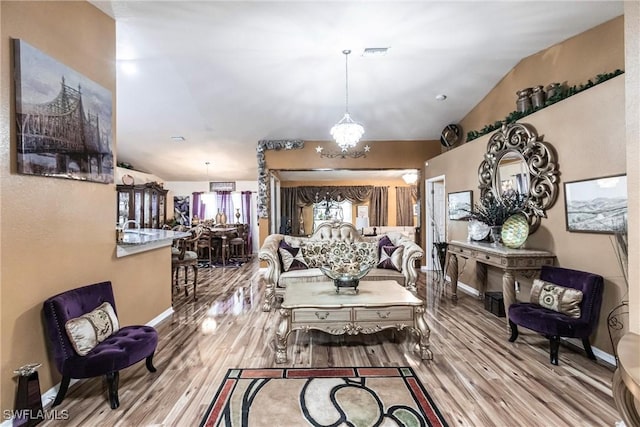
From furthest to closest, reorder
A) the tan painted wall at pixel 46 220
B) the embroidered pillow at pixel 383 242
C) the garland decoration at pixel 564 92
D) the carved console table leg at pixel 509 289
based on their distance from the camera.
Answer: the embroidered pillow at pixel 383 242 → the carved console table leg at pixel 509 289 → the garland decoration at pixel 564 92 → the tan painted wall at pixel 46 220

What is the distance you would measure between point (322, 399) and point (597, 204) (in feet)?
9.55

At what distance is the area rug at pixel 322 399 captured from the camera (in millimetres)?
1930

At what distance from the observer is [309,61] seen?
4.18 meters

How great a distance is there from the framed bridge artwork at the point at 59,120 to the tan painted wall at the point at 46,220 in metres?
0.05

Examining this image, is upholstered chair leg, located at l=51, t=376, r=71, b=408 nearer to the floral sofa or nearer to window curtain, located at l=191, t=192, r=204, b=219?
the floral sofa

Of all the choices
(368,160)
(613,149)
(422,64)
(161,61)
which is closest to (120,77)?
(161,61)

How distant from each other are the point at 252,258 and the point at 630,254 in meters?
8.13

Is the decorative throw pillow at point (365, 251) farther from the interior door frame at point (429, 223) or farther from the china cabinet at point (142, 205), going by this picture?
the china cabinet at point (142, 205)

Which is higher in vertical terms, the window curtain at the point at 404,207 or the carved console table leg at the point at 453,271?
the window curtain at the point at 404,207

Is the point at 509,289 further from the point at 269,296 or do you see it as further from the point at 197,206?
the point at 197,206

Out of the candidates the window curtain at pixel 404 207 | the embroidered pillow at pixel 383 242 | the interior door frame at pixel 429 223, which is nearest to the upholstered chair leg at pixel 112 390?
the embroidered pillow at pixel 383 242

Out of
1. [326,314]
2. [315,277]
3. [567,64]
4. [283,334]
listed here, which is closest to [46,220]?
[283,334]

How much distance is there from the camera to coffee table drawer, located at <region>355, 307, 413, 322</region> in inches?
107

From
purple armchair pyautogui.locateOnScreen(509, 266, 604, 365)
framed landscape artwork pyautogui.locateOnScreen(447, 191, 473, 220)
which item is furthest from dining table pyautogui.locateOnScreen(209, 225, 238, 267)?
purple armchair pyautogui.locateOnScreen(509, 266, 604, 365)
